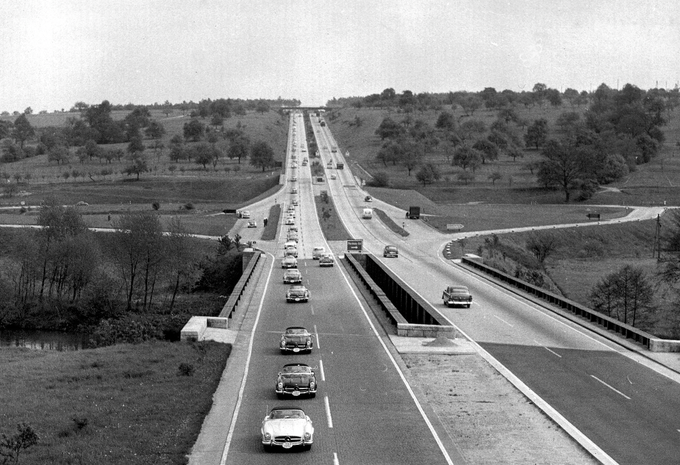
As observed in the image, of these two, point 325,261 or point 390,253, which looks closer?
point 325,261

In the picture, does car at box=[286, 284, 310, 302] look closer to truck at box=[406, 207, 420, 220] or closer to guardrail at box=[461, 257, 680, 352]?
guardrail at box=[461, 257, 680, 352]

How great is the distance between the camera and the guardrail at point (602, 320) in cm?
4178

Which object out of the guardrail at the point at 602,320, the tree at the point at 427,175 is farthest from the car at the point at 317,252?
the tree at the point at 427,175

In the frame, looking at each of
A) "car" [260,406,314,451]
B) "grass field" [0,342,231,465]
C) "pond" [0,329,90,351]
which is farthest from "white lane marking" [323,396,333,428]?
"pond" [0,329,90,351]

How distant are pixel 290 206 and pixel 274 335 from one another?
3599 inches

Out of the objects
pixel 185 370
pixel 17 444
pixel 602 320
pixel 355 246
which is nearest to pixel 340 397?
pixel 185 370

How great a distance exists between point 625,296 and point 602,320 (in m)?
20.6

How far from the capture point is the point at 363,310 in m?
54.0

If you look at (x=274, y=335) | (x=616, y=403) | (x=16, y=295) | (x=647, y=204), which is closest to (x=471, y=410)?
(x=616, y=403)

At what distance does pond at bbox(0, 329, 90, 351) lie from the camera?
6410cm

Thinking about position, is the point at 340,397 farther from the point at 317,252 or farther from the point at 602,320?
the point at 317,252

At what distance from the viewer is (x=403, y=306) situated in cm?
6178

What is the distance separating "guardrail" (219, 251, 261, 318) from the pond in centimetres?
1167

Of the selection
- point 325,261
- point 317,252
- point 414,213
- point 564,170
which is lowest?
point 317,252
